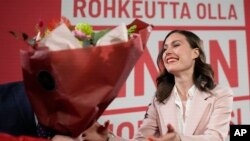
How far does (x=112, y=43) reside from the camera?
0.50 meters

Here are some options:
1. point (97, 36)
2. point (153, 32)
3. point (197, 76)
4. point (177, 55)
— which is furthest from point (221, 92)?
point (97, 36)

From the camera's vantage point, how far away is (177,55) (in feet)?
3.92

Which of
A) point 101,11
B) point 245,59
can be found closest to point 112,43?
point 101,11

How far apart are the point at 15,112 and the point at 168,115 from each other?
733 mm

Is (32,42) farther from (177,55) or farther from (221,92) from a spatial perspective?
(221,92)

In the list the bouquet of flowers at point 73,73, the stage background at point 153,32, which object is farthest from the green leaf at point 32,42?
the stage background at point 153,32

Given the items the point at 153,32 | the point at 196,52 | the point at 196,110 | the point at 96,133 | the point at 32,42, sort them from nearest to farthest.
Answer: the point at 32,42 < the point at 96,133 < the point at 196,110 < the point at 196,52 < the point at 153,32

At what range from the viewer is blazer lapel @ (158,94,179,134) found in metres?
1.17

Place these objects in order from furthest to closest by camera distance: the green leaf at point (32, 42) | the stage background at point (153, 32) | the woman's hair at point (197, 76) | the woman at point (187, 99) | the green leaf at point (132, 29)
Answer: the stage background at point (153, 32)
the woman's hair at point (197, 76)
the woman at point (187, 99)
the green leaf at point (132, 29)
the green leaf at point (32, 42)

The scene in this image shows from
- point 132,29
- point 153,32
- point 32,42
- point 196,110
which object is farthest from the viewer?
point 153,32

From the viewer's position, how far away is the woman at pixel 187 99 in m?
1.13

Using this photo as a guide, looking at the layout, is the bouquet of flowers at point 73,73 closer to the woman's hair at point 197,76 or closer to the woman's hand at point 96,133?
the woman's hand at point 96,133

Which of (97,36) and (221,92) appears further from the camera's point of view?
(221,92)

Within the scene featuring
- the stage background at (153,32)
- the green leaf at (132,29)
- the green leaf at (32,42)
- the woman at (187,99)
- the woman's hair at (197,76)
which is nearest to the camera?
the green leaf at (32,42)
